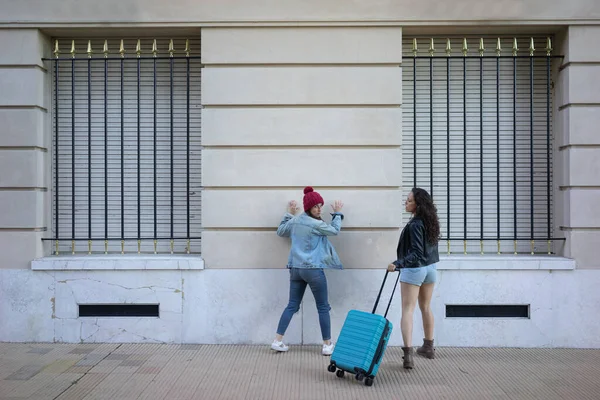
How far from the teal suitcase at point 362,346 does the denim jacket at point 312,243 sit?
2.83ft

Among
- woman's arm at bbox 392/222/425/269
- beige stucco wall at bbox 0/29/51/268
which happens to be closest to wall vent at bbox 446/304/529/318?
woman's arm at bbox 392/222/425/269

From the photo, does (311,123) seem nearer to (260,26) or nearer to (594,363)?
(260,26)

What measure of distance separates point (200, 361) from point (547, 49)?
564 cm

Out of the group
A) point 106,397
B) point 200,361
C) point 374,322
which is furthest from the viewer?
point 200,361

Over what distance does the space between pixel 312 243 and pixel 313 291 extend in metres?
0.53

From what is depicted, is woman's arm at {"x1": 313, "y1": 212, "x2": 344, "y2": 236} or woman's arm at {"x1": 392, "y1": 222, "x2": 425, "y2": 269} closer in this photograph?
woman's arm at {"x1": 392, "y1": 222, "x2": 425, "y2": 269}

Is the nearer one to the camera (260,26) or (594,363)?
(594,363)

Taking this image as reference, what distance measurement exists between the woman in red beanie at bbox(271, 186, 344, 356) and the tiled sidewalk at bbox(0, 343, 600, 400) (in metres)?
0.38

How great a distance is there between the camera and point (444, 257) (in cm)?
755

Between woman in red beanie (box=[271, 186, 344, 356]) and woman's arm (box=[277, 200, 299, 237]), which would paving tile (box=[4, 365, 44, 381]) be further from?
woman's arm (box=[277, 200, 299, 237])

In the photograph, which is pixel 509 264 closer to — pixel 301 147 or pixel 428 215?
pixel 428 215

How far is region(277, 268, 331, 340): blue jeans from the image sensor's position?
6.80 metres

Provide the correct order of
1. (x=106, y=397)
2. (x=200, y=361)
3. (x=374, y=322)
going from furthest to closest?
(x=200, y=361)
(x=374, y=322)
(x=106, y=397)

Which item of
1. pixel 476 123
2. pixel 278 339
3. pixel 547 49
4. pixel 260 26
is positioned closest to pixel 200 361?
pixel 278 339
